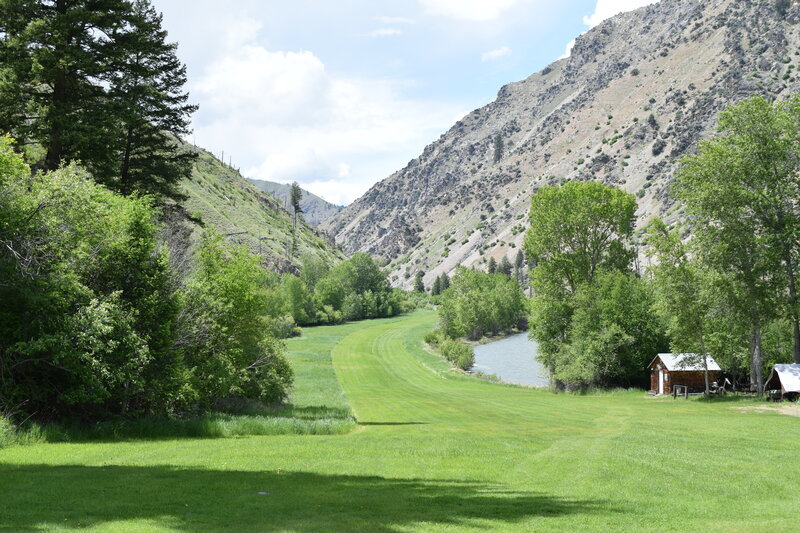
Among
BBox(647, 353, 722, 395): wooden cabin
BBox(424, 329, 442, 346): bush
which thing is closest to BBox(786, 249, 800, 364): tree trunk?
BBox(647, 353, 722, 395): wooden cabin

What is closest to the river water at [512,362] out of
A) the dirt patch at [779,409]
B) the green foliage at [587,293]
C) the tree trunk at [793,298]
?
the green foliage at [587,293]

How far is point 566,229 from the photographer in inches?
2231

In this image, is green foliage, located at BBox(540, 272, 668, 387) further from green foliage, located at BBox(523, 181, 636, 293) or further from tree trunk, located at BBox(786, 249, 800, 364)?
tree trunk, located at BBox(786, 249, 800, 364)

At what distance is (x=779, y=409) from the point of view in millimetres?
31344

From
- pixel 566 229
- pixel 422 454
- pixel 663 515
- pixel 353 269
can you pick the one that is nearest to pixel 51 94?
pixel 422 454

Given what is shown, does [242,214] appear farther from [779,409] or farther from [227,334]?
[779,409]

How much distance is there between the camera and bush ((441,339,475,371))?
7819cm

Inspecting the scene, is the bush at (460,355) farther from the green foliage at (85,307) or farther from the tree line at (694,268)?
the green foliage at (85,307)

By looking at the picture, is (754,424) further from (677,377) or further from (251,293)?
(251,293)

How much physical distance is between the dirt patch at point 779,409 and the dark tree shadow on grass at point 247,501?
78.7 feet

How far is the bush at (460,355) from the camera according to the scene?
7819 cm

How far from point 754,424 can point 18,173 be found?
3121 centimetres

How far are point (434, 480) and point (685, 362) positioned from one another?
34.5 m

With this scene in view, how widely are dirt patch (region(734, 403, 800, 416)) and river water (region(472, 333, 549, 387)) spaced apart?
27369mm
